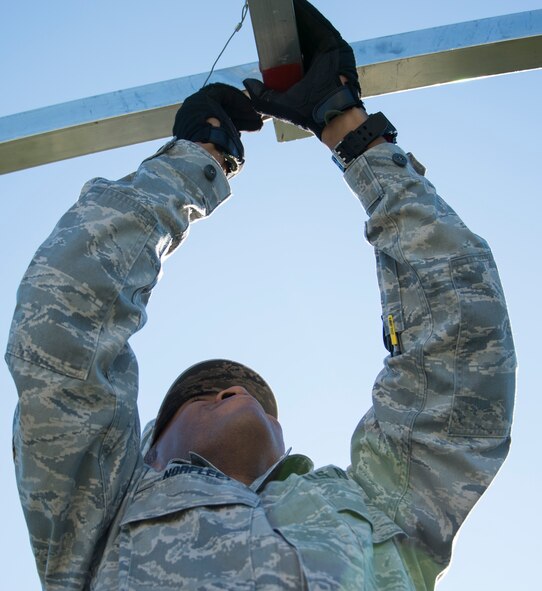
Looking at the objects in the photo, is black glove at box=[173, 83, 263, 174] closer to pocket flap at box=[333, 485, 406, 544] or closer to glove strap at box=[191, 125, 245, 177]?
glove strap at box=[191, 125, 245, 177]

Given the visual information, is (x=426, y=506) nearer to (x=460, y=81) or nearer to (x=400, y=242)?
(x=400, y=242)

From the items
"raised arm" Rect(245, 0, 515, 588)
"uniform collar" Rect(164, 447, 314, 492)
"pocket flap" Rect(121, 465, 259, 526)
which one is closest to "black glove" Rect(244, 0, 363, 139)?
"raised arm" Rect(245, 0, 515, 588)

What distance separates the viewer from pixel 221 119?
13.7 feet

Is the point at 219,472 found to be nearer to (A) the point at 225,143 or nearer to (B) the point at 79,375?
(B) the point at 79,375

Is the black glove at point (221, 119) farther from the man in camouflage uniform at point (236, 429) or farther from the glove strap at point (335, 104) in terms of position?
the glove strap at point (335, 104)

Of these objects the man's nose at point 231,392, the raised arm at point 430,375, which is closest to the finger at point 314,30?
the raised arm at point 430,375

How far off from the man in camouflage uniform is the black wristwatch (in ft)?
0.23

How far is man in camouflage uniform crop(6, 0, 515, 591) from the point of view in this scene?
294 centimetres

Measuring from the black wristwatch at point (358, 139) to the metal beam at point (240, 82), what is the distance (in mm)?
421

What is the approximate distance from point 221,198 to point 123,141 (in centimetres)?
70

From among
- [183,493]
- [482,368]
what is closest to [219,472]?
[183,493]

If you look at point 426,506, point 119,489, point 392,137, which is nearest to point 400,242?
point 392,137

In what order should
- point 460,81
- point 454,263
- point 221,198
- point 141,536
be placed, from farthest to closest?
point 460,81 < point 221,198 < point 454,263 < point 141,536

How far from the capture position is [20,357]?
3.08m
